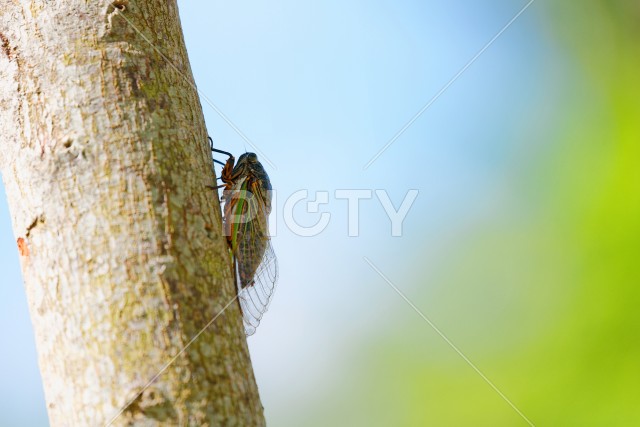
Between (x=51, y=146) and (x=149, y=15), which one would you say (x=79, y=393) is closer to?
(x=51, y=146)

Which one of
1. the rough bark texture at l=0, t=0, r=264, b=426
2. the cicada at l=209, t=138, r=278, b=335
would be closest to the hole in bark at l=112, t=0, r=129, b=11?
the rough bark texture at l=0, t=0, r=264, b=426

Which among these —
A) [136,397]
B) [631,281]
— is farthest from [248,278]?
[631,281]

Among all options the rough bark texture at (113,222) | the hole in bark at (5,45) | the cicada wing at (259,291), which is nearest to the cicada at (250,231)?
the cicada wing at (259,291)

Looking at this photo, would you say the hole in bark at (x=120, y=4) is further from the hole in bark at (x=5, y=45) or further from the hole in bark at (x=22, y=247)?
the hole in bark at (x=22, y=247)

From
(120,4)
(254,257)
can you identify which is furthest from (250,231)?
(120,4)

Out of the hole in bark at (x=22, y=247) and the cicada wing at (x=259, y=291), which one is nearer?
the hole in bark at (x=22, y=247)

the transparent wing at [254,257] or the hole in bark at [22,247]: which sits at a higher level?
the transparent wing at [254,257]

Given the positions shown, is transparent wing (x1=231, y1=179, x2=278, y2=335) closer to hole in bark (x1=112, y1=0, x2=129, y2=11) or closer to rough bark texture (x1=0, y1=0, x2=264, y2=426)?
rough bark texture (x1=0, y1=0, x2=264, y2=426)
